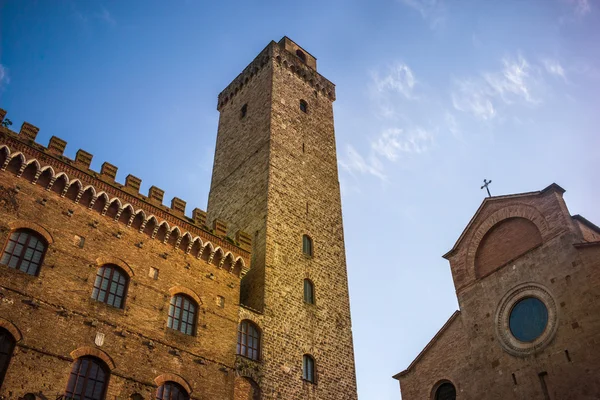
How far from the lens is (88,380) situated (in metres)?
15.7

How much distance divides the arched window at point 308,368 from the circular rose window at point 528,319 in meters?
8.24

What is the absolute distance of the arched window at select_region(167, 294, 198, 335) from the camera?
1881cm

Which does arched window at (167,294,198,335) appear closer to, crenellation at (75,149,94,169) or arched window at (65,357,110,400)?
arched window at (65,357,110,400)

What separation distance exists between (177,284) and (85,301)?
143 inches

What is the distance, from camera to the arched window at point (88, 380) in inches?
601

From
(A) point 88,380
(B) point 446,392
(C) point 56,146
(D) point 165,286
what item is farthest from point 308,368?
(C) point 56,146

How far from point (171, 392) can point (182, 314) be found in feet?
9.37

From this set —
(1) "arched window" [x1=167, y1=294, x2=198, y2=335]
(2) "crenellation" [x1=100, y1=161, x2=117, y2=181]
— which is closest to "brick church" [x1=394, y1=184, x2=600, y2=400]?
(1) "arched window" [x1=167, y1=294, x2=198, y2=335]

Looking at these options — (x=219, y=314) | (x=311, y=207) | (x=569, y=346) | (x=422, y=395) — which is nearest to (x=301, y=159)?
(x=311, y=207)

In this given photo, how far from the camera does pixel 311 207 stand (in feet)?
91.1

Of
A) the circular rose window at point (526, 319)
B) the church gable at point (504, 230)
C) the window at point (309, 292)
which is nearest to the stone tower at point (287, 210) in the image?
the window at point (309, 292)

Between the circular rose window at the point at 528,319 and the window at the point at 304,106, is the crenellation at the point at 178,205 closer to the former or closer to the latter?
the window at the point at 304,106

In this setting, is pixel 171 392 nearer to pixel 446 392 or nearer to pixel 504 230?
pixel 446 392

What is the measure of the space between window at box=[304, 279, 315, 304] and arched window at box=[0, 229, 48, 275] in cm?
1167
